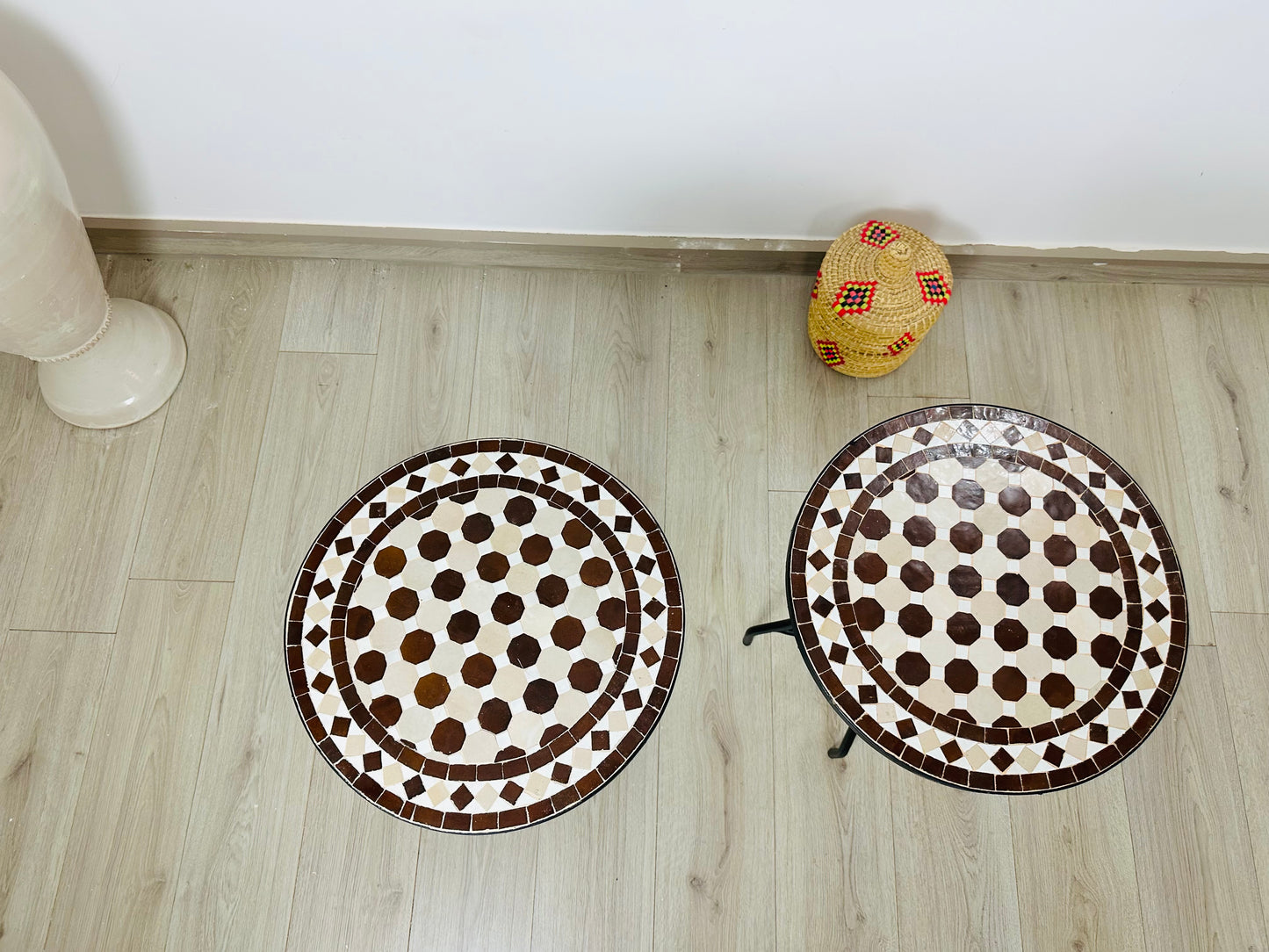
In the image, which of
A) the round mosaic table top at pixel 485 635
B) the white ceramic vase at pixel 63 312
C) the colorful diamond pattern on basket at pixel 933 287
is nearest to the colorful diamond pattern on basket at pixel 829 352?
the colorful diamond pattern on basket at pixel 933 287

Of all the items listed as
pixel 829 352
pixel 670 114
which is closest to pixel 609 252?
pixel 670 114

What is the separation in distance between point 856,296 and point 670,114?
475mm

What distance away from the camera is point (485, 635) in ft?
3.82

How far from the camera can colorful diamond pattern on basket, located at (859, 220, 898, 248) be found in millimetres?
1620

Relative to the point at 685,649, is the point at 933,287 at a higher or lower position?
higher

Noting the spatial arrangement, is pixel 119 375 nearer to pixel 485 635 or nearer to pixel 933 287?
pixel 485 635

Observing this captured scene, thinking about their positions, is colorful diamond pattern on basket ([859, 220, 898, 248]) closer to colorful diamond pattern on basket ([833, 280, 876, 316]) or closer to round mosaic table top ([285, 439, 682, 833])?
colorful diamond pattern on basket ([833, 280, 876, 316])

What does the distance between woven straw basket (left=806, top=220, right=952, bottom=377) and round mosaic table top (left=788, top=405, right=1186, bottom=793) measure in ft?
1.24

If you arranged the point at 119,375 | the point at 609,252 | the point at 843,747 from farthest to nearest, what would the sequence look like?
the point at 609,252
the point at 119,375
the point at 843,747

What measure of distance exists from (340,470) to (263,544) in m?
0.21

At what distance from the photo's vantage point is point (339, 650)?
1163 millimetres

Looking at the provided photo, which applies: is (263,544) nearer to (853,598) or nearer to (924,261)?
(853,598)

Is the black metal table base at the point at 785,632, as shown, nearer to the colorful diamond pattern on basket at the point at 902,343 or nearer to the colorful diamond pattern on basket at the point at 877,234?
the colorful diamond pattern on basket at the point at 902,343

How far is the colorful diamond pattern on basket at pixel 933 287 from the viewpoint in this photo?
1.60 meters
